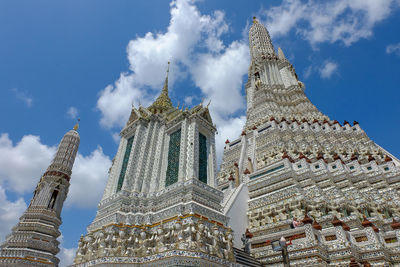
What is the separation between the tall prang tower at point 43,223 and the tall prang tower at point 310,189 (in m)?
11.5

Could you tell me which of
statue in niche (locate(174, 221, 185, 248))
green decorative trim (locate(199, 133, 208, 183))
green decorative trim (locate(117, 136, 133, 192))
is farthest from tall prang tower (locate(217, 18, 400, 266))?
green decorative trim (locate(117, 136, 133, 192))

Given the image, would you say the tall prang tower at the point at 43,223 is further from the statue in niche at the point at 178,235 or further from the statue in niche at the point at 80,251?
the statue in niche at the point at 178,235

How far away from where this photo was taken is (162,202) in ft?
35.7

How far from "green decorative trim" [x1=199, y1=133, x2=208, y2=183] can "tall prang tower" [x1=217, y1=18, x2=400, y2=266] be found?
3795 mm

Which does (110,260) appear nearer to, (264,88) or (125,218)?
(125,218)

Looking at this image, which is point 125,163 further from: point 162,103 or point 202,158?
point 162,103

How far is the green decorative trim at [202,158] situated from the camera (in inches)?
462

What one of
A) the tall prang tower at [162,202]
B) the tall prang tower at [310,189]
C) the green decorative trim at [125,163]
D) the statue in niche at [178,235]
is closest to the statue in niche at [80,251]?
the tall prang tower at [162,202]

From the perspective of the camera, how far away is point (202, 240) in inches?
343

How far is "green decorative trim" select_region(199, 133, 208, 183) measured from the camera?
38.5ft

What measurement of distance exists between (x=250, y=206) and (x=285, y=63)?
28346 millimetres

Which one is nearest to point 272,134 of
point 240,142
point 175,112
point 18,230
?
point 240,142

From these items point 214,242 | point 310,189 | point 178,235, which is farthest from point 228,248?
point 310,189

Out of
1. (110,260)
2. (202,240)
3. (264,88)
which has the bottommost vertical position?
(110,260)
